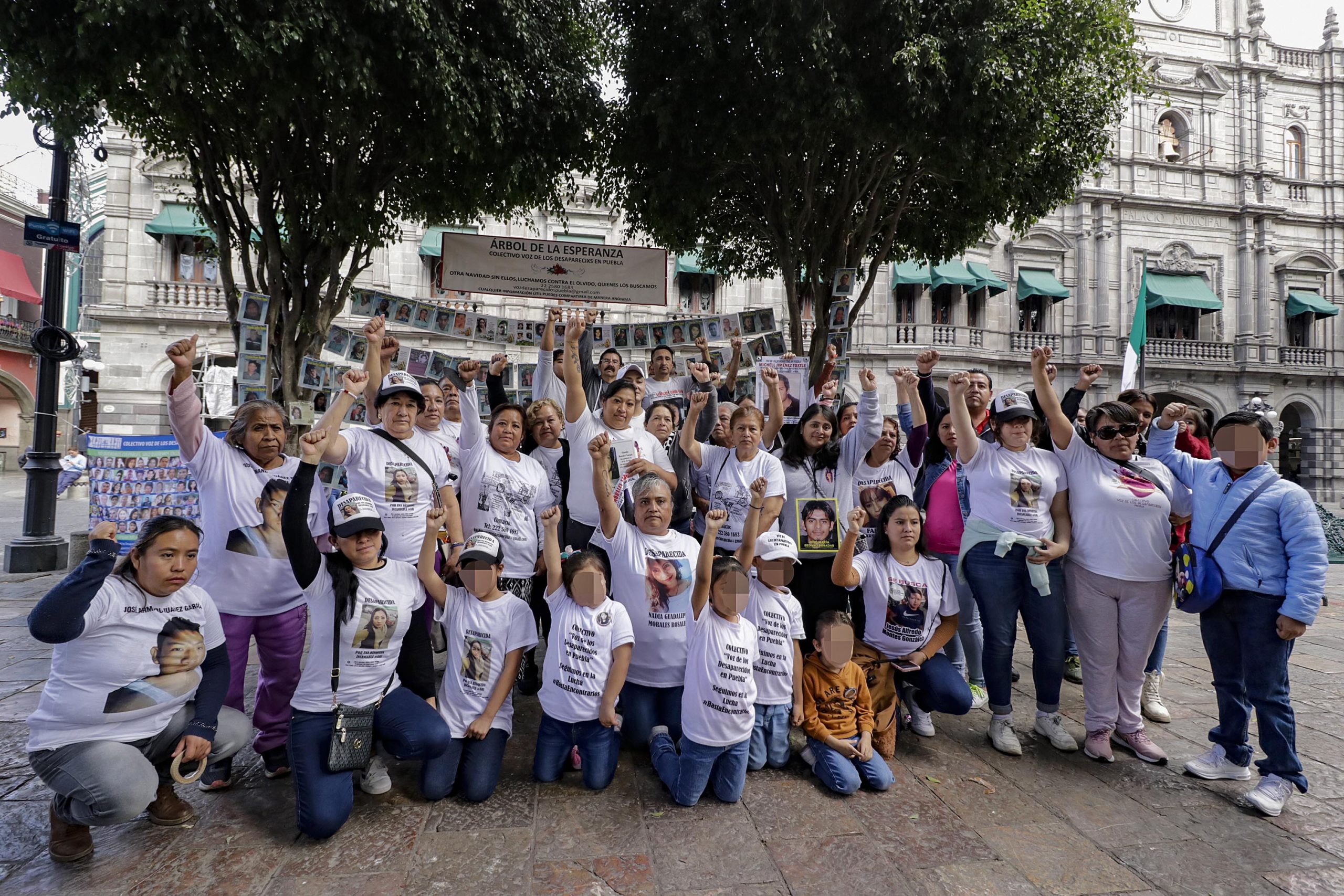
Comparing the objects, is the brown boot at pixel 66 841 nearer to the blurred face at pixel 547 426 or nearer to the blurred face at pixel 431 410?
the blurred face at pixel 431 410

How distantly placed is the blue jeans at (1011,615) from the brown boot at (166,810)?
431cm

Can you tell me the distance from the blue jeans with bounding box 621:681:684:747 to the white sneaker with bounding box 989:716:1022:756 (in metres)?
1.90

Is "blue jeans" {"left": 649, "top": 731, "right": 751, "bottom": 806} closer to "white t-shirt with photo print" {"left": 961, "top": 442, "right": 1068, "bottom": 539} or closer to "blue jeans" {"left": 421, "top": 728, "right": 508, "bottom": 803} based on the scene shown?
"blue jeans" {"left": 421, "top": 728, "right": 508, "bottom": 803}

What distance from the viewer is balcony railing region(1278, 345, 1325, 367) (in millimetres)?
23516

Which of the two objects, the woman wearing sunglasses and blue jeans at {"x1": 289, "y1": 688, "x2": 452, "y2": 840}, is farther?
the woman wearing sunglasses

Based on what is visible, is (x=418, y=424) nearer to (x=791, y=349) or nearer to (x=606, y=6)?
(x=791, y=349)

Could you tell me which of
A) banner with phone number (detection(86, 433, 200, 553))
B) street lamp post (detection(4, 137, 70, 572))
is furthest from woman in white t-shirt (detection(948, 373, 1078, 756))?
street lamp post (detection(4, 137, 70, 572))

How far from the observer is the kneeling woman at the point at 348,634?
3326 mm

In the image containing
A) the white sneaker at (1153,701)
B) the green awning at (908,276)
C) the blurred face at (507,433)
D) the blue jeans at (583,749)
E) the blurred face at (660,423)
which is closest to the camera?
the blue jeans at (583,749)

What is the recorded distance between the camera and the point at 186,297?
1777 centimetres

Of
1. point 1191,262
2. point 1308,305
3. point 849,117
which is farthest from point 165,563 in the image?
point 1308,305

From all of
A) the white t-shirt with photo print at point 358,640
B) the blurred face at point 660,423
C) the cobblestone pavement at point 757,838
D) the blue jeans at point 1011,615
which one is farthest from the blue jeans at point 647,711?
the blue jeans at point 1011,615

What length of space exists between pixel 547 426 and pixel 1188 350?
84.5ft

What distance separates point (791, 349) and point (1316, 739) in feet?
16.7
